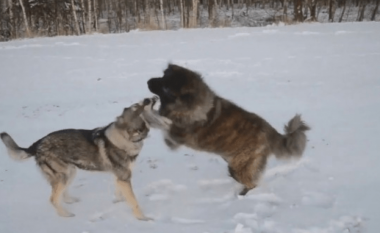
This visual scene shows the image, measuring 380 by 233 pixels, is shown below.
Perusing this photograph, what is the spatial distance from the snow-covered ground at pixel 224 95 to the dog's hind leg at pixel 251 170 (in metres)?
0.16

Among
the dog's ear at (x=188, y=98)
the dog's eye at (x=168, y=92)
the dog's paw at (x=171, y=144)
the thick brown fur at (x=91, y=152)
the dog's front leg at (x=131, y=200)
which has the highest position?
the dog's eye at (x=168, y=92)

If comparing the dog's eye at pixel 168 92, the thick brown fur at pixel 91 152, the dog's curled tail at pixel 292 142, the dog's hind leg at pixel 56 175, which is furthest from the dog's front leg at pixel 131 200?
the dog's curled tail at pixel 292 142

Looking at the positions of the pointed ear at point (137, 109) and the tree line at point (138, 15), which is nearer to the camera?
the pointed ear at point (137, 109)

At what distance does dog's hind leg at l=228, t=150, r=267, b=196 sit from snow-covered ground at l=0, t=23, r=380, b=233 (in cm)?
16

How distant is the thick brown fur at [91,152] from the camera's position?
3961mm

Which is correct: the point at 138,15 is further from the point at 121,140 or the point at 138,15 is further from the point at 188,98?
the point at 121,140

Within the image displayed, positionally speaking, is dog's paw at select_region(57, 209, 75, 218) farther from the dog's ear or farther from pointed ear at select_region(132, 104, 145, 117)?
the dog's ear

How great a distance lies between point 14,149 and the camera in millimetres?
3959

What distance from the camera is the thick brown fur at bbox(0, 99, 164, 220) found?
396 cm

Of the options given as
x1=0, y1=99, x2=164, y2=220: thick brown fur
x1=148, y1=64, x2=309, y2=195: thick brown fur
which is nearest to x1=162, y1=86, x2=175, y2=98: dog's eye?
x1=148, y1=64, x2=309, y2=195: thick brown fur

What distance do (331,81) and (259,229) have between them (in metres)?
6.05

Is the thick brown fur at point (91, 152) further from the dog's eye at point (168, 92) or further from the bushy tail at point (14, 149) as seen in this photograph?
the dog's eye at point (168, 92)

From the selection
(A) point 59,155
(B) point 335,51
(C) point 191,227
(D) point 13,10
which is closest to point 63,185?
(A) point 59,155

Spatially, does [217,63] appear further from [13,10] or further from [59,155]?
[13,10]
